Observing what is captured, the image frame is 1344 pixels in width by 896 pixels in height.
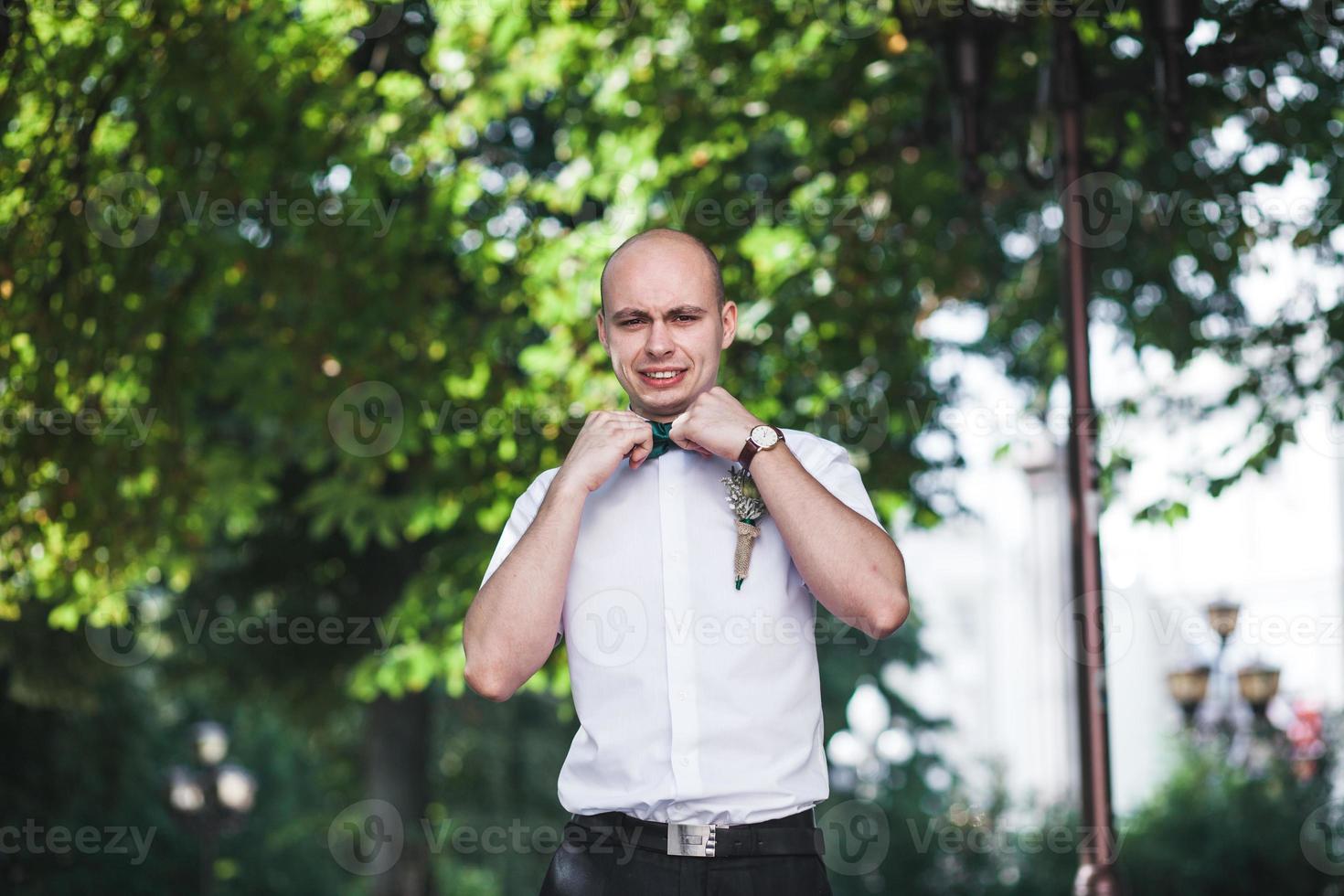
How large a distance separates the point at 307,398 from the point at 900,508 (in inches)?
140

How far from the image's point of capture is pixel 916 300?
896cm

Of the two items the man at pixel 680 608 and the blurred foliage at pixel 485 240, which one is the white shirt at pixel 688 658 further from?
the blurred foliage at pixel 485 240

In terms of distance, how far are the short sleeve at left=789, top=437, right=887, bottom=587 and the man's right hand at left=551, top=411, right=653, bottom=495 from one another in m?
0.31

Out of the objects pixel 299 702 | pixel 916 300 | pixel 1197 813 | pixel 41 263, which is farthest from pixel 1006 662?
pixel 41 263

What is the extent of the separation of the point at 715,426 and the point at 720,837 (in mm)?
710

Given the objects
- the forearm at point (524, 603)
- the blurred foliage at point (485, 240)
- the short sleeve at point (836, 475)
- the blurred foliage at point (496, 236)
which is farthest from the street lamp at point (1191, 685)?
the forearm at point (524, 603)

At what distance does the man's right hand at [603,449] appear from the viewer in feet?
8.52

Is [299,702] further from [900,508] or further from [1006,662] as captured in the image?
[1006,662]

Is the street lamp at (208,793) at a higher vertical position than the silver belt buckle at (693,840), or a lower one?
lower

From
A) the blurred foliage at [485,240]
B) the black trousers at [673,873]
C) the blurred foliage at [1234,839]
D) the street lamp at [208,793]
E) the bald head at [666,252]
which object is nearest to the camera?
the black trousers at [673,873]

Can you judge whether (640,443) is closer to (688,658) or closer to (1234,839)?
(688,658)

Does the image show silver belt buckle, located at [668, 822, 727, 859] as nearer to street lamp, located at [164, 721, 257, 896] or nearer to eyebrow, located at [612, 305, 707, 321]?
eyebrow, located at [612, 305, 707, 321]

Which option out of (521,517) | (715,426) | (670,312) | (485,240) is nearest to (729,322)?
(670,312)

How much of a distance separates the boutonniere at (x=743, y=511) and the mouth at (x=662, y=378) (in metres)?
0.20
